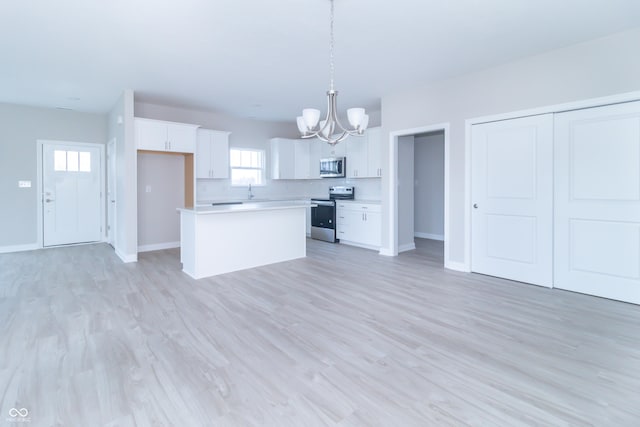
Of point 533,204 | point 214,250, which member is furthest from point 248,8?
point 533,204

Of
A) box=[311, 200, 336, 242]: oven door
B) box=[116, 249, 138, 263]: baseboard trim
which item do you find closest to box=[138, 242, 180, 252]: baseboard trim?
box=[116, 249, 138, 263]: baseboard trim

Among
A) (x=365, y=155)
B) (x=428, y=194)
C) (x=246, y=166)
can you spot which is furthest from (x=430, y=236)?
(x=246, y=166)

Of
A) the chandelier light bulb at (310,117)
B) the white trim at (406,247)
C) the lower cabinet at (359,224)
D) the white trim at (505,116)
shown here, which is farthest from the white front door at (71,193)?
the white trim at (505,116)

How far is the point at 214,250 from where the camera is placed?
14.2ft

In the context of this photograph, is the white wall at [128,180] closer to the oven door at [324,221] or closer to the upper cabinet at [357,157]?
the oven door at [324,221]

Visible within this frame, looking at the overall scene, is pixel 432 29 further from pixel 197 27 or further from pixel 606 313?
pixel 606 313

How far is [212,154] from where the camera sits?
6.45 m

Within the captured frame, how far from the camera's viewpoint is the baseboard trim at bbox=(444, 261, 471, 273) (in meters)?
4.49

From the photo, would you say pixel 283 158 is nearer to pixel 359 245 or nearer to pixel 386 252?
pixel 359 245

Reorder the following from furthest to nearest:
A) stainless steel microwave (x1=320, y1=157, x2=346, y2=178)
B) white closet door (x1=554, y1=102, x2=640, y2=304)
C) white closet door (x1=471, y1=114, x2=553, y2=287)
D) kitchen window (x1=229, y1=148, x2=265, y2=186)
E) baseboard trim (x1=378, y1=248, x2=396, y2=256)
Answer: kitchen window (x1=229, y1=148, x2=265, y2=186) → stainless steel microwave (x1=320, y1=157, x2=346, y2=178) → baseboard trim (x1=378, y1=248, x2=396, y2=256) → white closet door (x1=471, y1=114, x2=553, y2=287) → white closet door (x1=554, y1=102, x2=640, y2=304)

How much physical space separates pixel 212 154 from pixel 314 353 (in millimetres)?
A: 5100

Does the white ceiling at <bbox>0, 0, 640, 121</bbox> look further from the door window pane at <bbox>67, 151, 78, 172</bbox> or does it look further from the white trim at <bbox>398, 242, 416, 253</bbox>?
the white trim at <bbox>398, 242, 416, 253</bbox>

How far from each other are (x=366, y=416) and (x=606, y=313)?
2.78 meters

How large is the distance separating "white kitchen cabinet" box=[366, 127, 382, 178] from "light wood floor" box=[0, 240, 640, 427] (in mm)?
2582
